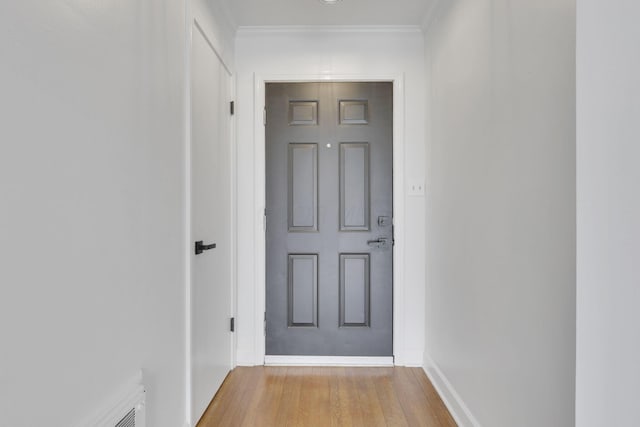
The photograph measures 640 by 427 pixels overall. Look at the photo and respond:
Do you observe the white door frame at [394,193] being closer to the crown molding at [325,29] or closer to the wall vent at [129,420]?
the crown molding at [325,29]

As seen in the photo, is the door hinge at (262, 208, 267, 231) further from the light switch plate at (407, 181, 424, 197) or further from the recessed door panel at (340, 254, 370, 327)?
the light switch plate at (407, 181, 424, 197)

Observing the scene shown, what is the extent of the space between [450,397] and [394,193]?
1396mm

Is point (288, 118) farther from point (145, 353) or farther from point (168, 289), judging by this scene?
point (145, 353)

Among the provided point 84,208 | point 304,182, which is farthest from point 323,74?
point 84,208

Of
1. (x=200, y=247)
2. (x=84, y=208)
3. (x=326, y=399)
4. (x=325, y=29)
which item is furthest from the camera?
(x=325, y=29)

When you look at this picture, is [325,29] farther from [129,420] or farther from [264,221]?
[129,420]

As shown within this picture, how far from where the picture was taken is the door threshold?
3074mm

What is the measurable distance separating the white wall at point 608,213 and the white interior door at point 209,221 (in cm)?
175

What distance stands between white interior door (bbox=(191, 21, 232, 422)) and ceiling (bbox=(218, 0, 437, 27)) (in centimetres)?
43

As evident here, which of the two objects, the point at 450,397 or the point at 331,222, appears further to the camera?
the point at 331,222

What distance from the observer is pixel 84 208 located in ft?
3.72

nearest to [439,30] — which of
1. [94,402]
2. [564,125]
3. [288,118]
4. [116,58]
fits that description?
[288,118]

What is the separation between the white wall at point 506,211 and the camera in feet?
4.14

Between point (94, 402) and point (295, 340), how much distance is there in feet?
6.66
